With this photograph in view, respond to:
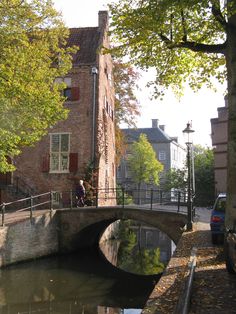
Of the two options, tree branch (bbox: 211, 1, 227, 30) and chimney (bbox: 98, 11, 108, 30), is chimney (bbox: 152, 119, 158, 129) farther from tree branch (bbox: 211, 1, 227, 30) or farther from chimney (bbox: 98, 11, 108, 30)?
tree branch (bbox: 211, 1, 227, 30)

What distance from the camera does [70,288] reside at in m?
12.2

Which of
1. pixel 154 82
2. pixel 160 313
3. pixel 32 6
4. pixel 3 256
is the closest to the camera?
pixel 160 313

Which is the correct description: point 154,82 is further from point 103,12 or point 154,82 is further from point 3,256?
point 103,12

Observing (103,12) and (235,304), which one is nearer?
(235,304)

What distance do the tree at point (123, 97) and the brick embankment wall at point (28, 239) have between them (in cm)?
1270

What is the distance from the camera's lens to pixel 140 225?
33.0 meters

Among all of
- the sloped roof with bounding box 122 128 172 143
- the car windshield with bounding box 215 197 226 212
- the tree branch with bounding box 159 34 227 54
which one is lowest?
the car windshield with bounding box 215 197 226 212

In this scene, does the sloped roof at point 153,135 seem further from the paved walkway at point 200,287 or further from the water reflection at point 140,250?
the paved walkway at point 200,287

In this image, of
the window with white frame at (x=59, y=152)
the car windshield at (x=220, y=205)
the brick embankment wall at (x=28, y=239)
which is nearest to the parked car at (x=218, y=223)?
the car windshield at (x=220, y=205)

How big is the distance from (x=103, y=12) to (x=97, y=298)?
18250 millimetres

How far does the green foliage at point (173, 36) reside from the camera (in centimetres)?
871

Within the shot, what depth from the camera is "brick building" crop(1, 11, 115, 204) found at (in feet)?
71.4

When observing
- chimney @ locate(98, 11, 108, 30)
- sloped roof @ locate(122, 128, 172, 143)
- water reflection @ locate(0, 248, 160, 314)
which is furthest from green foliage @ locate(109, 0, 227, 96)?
sloped roof @ locate(122, 128, 172, 143)

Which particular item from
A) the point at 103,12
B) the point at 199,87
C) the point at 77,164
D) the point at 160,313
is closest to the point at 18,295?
the point at 160,313
